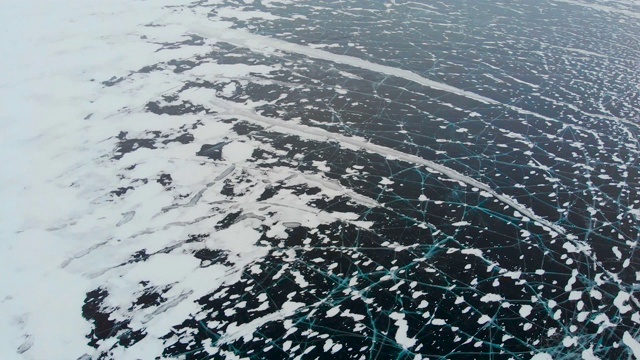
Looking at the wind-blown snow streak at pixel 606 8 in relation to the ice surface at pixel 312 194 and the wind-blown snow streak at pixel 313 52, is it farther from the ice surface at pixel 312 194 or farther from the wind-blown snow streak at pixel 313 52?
the wind-blown snow streak at pixel 313 52

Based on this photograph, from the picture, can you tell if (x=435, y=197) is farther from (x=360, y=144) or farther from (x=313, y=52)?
(x=313, y=52)

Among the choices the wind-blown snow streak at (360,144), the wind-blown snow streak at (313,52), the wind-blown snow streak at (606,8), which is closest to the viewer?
the wind-blown snow streak at (360,144)

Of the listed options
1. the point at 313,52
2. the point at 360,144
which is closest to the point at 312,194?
the point at 360,144

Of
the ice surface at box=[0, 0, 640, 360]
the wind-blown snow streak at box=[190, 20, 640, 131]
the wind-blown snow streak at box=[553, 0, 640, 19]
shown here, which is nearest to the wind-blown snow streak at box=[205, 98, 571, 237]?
the ice surface at box=[0, 0, 640, 360]

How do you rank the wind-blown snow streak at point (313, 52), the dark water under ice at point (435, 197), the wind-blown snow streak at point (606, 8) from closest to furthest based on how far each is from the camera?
the dark water under ice at point (435, 197)
the wind-blown snow streak at point (313, 52)
the wind-blown snow streak at point (606, 8)

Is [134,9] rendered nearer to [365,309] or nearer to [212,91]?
[212,91]

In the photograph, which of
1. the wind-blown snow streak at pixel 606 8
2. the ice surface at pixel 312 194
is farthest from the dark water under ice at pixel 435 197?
the wind-blown snow streak at pixel 606 8

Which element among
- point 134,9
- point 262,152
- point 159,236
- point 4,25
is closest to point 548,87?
point 262,152

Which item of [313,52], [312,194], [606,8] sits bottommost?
[312,194]
